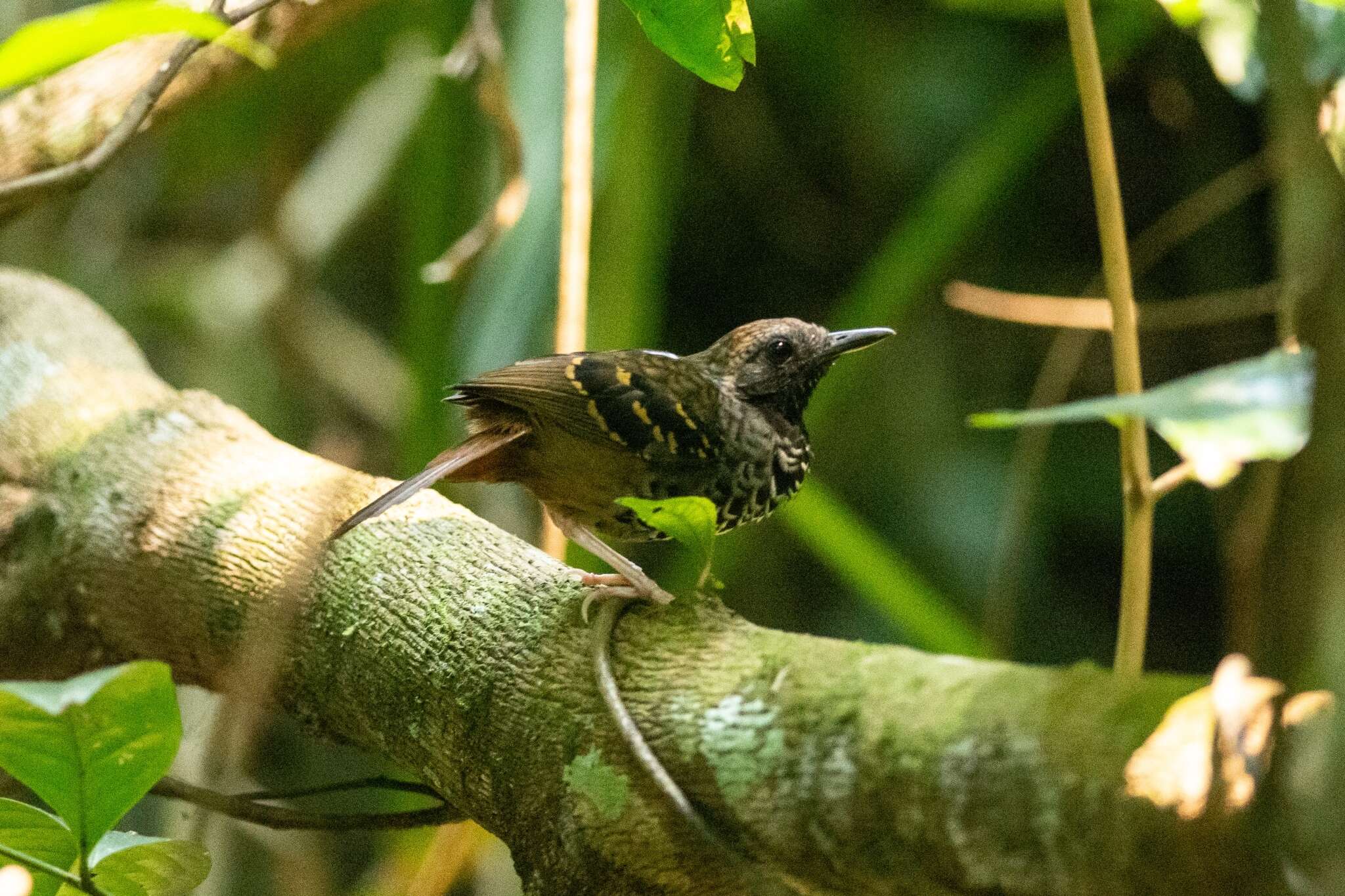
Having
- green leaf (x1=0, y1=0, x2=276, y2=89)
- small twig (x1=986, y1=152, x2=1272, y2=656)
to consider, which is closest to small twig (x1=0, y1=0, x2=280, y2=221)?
green leaf (x1=0, y1=0, x2=276, y2=89)

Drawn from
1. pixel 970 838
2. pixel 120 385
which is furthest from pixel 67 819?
pixel 120 385

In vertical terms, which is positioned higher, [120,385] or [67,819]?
[120,385]

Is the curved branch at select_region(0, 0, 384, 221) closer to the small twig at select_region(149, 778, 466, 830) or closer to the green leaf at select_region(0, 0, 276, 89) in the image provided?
the small twig at select_region(149, 778, 466, 830)

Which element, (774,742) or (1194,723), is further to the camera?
(774,742)

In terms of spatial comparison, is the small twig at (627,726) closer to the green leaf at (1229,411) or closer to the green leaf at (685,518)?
the green leaf at (685,518)

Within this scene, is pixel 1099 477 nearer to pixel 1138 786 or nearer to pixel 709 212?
pixel 709 212

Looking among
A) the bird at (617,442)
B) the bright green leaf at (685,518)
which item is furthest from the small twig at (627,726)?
the bird at (617,442)
